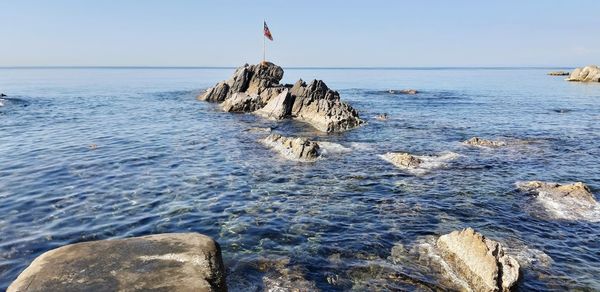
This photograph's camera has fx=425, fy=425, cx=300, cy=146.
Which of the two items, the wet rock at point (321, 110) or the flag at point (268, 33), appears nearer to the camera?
the wet rock at point (321, 110)

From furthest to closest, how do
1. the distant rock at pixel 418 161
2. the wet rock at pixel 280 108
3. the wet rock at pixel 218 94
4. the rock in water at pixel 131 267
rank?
the wet rock at pixel 218 94 → the wet rock at pixel 280 108 → the distant rock at pixel 418 161 → the rock in water at pixel 131 267

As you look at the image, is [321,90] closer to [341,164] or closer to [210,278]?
[341,164]

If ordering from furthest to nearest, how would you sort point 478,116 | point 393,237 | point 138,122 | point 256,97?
1. point 256,97
2. point 478,116
3. point 138,122
4. point 393,237

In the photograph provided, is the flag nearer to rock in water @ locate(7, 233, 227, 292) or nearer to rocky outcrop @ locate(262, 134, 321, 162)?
rocky outcrop @ locate(262, 134, 321, 162)

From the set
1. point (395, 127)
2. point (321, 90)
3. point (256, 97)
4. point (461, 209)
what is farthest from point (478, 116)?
point (461, 209)

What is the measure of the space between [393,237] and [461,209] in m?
4.37

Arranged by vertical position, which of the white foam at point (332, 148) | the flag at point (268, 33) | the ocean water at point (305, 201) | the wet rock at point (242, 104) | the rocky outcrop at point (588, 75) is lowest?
the ocean water at point (305, 201)

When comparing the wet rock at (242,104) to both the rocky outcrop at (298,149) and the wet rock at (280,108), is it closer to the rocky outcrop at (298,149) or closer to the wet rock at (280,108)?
the wet rock at (280,108)

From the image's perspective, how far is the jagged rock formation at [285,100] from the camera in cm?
3903

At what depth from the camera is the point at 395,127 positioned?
3816 cm

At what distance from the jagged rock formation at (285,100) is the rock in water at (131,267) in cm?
2707

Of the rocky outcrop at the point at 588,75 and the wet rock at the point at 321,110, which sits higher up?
the rocky outcrop at the point at 588,75

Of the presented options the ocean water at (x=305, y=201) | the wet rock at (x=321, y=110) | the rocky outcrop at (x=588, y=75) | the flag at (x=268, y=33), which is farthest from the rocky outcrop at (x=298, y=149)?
the rocky outcrop at (x=588, y=75)

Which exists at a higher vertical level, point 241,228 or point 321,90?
point 321,90
